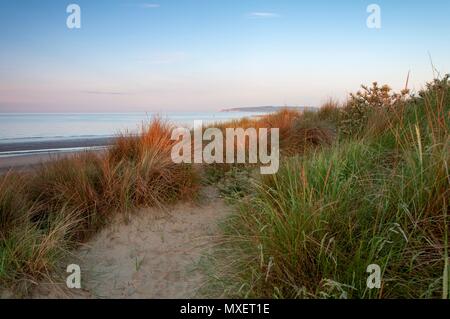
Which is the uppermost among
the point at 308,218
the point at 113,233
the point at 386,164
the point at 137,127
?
the point at 137,127

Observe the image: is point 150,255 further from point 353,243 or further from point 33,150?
point 33,150

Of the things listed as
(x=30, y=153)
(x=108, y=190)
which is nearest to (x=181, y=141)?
(x=108, y=190)

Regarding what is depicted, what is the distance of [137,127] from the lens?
20.7 feet

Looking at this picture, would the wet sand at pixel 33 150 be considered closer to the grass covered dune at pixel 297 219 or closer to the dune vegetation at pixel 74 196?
the dune vegetation at pixel 74 196

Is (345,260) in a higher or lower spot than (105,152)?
lower

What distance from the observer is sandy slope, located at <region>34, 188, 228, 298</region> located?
11.6 ft

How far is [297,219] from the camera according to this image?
3.05 metres

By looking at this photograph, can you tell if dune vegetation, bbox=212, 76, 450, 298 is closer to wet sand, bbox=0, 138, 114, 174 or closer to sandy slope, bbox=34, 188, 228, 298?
sandy slope, bbox=34, 188, 228, 298

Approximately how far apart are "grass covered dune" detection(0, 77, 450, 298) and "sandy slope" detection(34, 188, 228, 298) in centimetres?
18

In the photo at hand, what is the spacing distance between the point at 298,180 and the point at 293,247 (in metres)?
1.10

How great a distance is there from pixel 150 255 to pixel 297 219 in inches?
75.8

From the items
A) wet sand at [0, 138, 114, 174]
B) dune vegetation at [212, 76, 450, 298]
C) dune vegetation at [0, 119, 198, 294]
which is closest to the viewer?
dune vegetation at [212, 76, 450, 298]

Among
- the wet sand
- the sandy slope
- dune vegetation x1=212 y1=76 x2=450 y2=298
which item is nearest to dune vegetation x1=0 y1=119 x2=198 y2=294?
the sandy slope

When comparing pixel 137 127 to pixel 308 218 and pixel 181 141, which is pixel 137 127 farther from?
pixel 308 218
